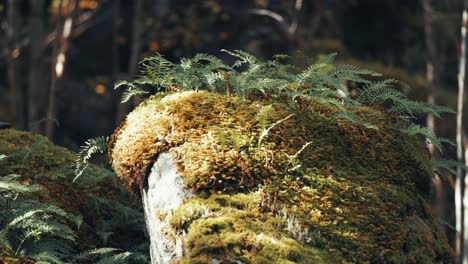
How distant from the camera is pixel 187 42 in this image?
1659 centimetres

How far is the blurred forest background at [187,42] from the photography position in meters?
14.1

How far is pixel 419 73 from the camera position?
1780 cm

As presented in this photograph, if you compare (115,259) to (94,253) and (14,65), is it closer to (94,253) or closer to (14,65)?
(94,253)

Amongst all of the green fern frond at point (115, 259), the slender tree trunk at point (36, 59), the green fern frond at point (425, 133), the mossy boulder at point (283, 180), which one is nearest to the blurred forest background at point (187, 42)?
the slender tree trunk at point (36, 59)

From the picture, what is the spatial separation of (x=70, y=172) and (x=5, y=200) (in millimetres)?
774

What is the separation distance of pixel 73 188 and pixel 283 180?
2102 mm

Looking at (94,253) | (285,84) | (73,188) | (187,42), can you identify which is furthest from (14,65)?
(285,84)

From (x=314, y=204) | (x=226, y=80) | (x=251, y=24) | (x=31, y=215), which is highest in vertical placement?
(x=251, y=24)

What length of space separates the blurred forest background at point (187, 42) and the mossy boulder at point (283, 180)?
865 centimetres

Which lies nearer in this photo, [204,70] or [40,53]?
[204,70]

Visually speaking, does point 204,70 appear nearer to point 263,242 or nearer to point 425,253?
point 263,242

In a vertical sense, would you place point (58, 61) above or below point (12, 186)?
above

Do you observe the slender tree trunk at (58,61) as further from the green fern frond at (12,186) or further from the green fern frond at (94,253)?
the green fern frond at (94,253)

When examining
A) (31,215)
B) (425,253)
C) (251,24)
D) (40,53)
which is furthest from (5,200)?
(251,24)
